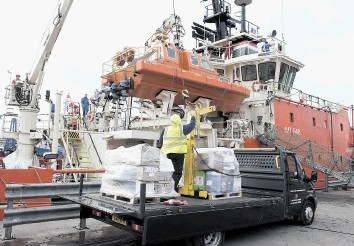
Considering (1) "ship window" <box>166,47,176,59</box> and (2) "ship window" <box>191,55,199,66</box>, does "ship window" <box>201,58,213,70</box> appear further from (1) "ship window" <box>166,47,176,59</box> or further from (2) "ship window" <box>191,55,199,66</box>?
(1) "ship window" <box>166,47,176,59</box>

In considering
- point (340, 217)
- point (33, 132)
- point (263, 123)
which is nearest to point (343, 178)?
point (263, 123)

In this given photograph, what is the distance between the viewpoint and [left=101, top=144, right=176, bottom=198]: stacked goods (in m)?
4.68

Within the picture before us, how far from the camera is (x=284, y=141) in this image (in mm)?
14430

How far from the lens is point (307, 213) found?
7.09 metres

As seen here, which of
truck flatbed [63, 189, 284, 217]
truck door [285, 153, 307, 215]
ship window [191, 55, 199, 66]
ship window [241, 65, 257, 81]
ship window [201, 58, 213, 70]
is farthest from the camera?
ship window [241, 65, 257, 81]

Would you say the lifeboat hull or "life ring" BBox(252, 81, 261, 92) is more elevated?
"life ring" BBox(252, 81, 261, 92)

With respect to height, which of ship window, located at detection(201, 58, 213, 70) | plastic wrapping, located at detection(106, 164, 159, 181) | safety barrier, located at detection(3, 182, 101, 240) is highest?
ship window, located at detection(201, 58, 213, 70)

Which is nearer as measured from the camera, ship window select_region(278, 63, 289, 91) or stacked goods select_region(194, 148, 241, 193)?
stacked goods select_region(194, 148, 241, 193)

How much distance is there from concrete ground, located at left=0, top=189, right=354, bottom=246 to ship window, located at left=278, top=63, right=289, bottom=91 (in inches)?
414

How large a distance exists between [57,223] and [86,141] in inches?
263

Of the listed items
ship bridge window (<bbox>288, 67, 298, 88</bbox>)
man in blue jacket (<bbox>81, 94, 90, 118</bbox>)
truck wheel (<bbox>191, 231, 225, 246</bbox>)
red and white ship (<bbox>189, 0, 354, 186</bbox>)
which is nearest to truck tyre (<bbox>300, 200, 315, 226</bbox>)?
truck wheel (<bbox>191, 231, 225, 246</bbox>)

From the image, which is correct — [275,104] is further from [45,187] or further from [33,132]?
[45,187]

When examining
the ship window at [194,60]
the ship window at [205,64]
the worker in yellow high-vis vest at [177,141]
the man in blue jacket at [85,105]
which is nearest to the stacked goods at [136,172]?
the worker in yellow high-vis vest at [177,141]

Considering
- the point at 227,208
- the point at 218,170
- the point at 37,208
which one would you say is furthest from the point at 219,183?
the point at 37,208
